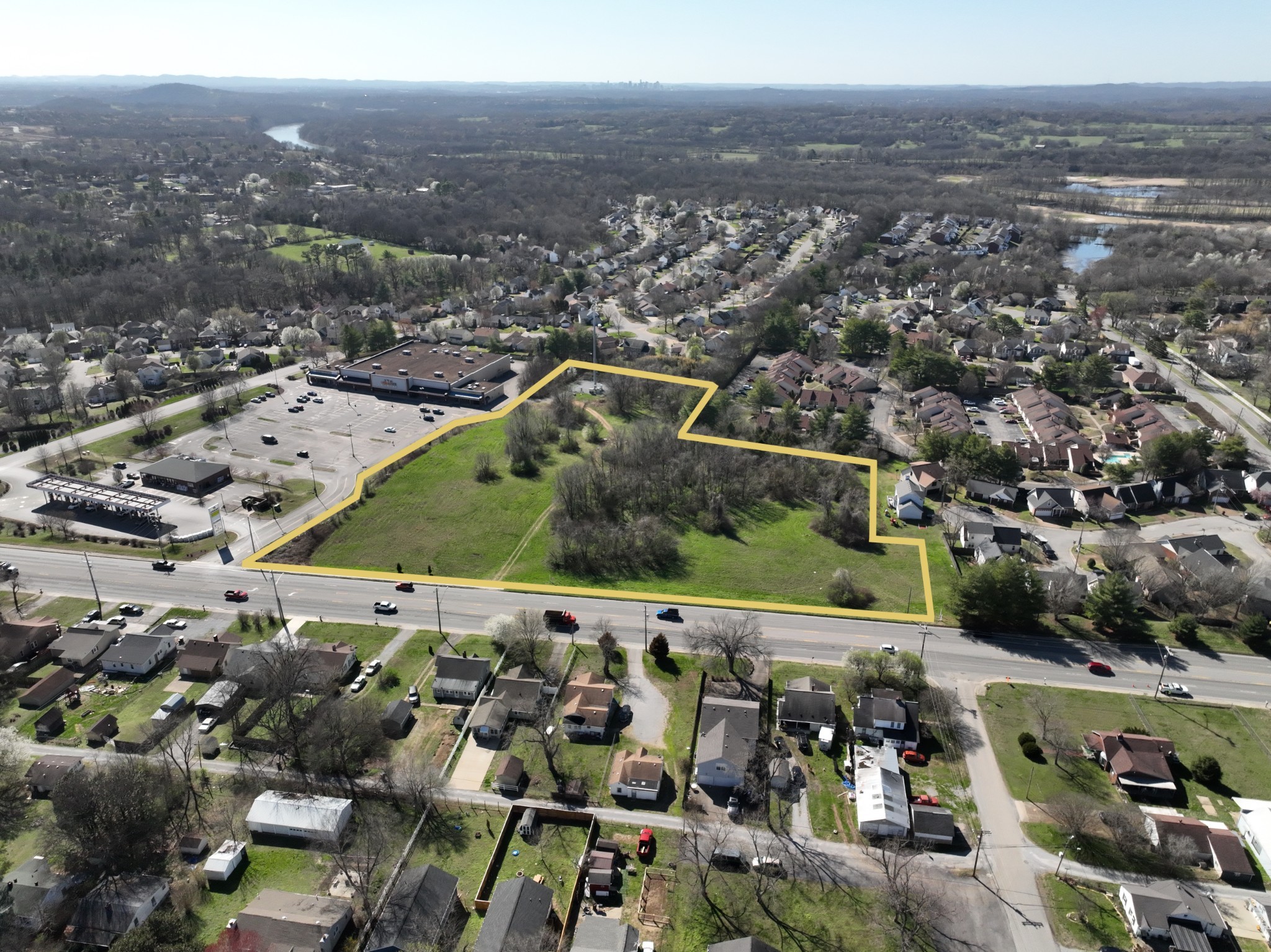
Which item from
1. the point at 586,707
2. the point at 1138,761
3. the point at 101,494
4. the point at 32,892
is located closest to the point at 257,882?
the point at 32,892

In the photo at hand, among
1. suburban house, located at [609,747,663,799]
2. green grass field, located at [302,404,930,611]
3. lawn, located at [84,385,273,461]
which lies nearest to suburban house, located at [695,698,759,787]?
suburban house, located at [609,747,663,799]

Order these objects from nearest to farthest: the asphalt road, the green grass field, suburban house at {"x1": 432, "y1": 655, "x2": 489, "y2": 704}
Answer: suburban house at {"x1": 432, "y1": 655, "x2": 489, "y2": 704} < the asphalt road < the green grass field

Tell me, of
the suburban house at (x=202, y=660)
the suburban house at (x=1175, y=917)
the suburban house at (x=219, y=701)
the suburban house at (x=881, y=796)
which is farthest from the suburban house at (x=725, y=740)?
the suburban house at (x=202, y=660)

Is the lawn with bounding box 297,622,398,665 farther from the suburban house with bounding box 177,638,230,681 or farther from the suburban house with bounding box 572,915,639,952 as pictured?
the suburban house with bounding box 572,915,639,952

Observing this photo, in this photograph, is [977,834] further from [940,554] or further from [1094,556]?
[1094,556]

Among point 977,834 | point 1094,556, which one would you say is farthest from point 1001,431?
point 977,834

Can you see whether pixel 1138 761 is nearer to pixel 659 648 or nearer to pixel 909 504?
pixel 659 648
